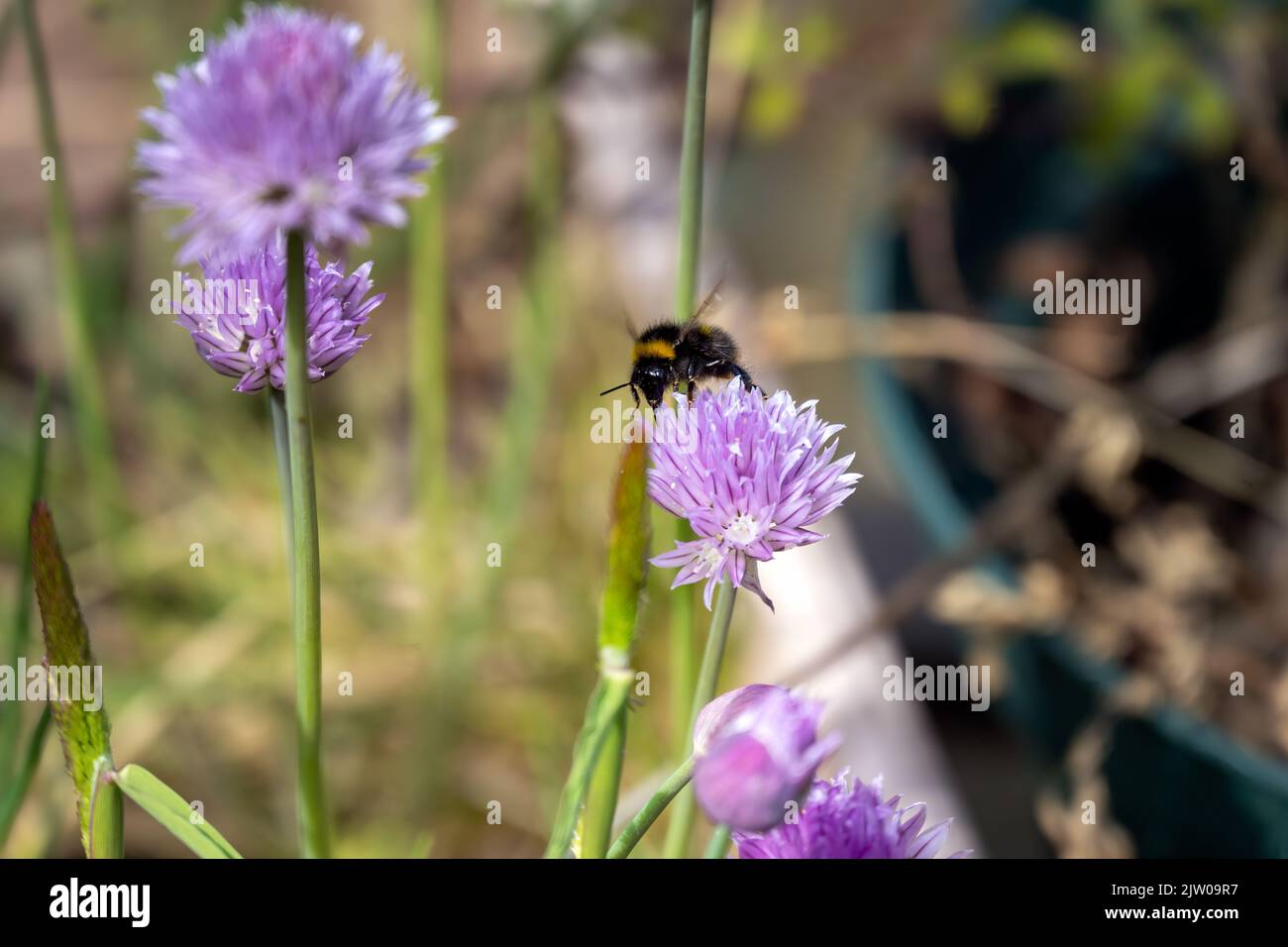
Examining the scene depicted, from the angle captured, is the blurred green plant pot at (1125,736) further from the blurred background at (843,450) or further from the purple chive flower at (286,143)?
the purple chive flower at (286,143)

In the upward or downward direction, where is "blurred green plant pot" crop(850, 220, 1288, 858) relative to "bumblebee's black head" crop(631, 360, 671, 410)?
downward

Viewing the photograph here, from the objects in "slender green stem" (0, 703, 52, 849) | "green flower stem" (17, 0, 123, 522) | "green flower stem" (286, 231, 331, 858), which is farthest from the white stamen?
"green flower stem" (17, 0, 123, 522)

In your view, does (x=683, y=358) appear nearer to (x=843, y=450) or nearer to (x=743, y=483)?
(x=743, y=483)

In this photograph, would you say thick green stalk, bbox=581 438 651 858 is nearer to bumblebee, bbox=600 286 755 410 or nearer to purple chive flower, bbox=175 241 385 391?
purple chive flower, bbox=175 241 385 391

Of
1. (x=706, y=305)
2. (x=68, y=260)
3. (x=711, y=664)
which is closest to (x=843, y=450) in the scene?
(x=706, y=305)

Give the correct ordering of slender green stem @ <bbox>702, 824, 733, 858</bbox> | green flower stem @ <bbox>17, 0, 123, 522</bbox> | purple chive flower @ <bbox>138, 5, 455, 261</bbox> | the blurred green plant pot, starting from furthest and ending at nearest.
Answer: the blurred green plant pot → green flower stem @ <bbox>17, 0, 123, 522</bbox> → slender green stem @ <bbox>702, 824, 733, 858</bbox> → purple chive flower @ <bbox>138, 5, 455, 261</bbox>

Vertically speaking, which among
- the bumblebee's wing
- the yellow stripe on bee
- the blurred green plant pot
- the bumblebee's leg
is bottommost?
the blurred green plant pot

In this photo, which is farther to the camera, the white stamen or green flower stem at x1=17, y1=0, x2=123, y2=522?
green flower stem at x1=17, y1=0, x2=123, y2=522
